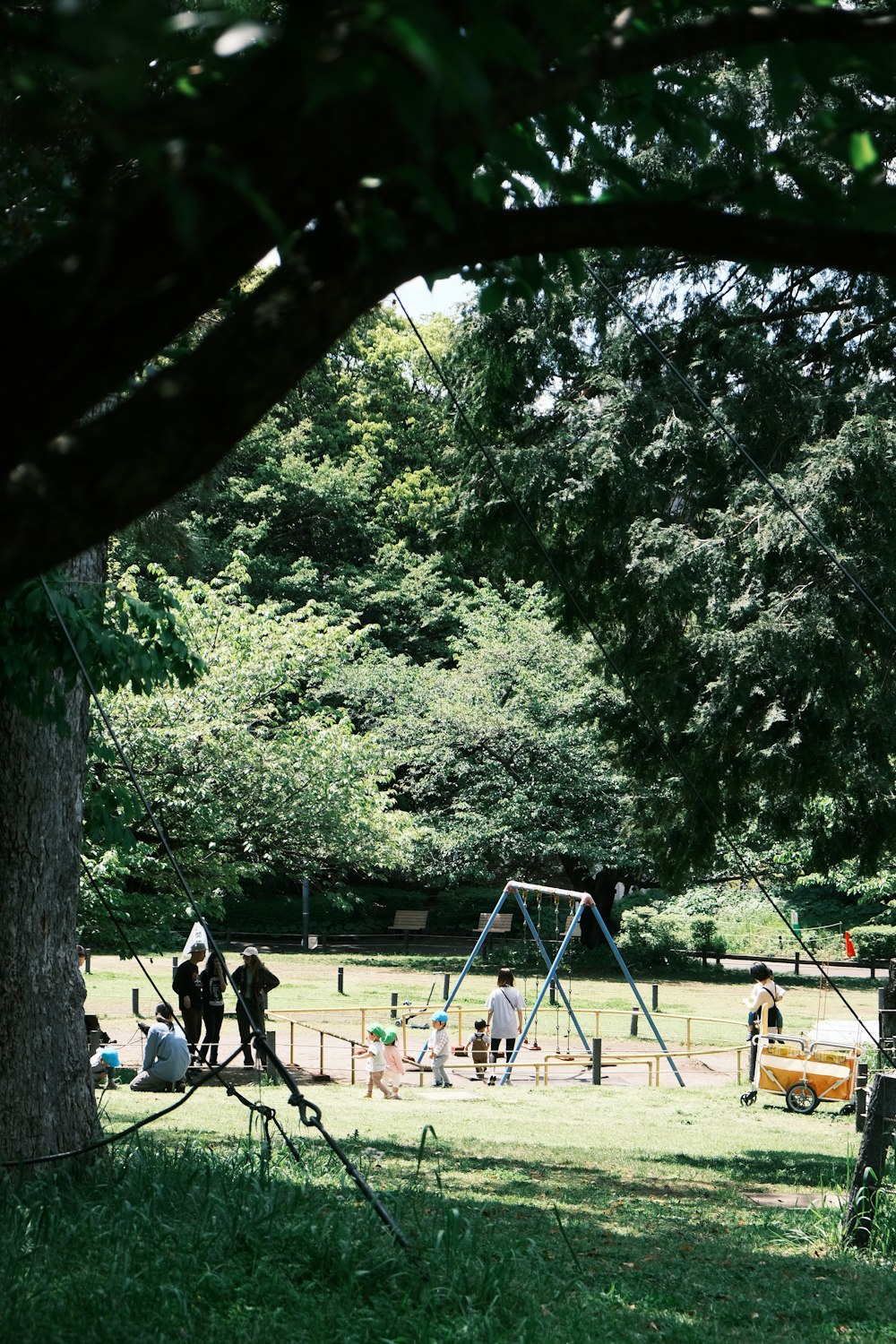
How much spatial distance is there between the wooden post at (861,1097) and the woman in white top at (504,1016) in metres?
4.47

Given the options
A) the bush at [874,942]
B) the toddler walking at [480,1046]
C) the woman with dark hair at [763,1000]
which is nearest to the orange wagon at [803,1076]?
the woman with dark hair at [763,1000]

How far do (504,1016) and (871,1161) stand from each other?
9633 mm

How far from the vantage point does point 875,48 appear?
106 inches

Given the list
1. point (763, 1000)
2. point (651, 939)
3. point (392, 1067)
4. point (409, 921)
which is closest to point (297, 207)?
point (392, 1067)

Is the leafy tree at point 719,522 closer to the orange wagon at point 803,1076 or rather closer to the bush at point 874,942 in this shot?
the orange wagon at point 803,1076

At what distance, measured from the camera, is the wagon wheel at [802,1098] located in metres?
14.0

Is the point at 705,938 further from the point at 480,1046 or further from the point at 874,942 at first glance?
the point at 480,1046

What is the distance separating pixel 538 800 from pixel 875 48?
30079 mm

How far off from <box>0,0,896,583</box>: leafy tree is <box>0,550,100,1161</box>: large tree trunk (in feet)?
15.9

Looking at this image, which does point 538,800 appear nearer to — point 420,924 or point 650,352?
point 420,924

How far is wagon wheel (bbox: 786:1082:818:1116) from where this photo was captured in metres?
14.0

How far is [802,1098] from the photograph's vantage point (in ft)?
46.5

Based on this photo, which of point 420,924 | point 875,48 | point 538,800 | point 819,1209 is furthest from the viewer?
point 420,924

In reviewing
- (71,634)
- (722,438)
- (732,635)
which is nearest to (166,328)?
(71,634)
